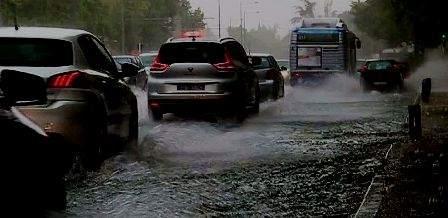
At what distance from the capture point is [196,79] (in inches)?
650

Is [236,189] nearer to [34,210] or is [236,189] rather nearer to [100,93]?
[100,93]

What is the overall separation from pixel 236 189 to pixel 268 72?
1670 centimetres

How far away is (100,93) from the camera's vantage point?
10.1 metres

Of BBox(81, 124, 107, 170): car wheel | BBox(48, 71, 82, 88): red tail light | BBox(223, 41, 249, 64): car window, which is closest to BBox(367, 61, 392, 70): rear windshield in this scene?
BBox(223, 41, 249, 64): car window

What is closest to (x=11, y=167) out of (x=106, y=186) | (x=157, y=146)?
(x=106, y=186)

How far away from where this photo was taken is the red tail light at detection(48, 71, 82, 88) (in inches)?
364

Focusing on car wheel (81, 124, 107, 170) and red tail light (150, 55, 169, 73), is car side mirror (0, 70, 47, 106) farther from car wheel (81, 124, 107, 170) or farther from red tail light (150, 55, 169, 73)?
red tail light (150, 55, 169, 73)

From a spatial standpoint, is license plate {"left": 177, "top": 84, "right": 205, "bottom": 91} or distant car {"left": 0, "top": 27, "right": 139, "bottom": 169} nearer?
distant car {"left": 0, "top": 27, "right": 139, "bottom": 169}

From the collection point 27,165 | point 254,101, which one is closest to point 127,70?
point 27,165

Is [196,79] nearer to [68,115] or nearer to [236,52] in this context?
[236,52]

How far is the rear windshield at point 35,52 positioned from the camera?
31.3 ft

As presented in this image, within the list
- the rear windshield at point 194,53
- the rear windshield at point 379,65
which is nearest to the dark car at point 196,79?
the rear windshield at point 194,53

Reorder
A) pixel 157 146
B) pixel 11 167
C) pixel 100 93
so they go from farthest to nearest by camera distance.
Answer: pixel 157 146, pixel 100 93, pixel 11 167

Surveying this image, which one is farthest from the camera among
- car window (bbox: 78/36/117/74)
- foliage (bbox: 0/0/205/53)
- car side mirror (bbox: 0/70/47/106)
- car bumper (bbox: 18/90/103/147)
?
foliage (bbox: 0/0/205/53)
